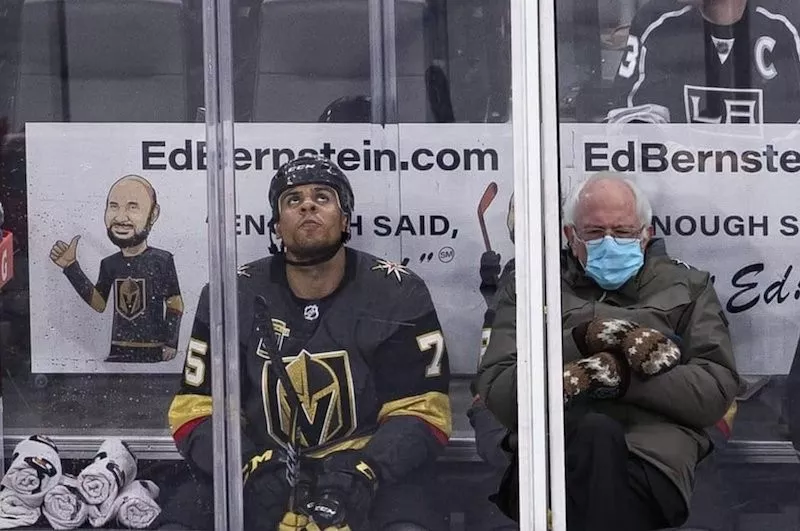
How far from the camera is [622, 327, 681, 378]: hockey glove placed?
2385mm

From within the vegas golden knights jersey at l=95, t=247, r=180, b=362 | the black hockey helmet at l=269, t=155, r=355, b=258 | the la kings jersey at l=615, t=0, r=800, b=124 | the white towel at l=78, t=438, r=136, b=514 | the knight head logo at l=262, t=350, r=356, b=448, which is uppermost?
the la kings jersey at l=615, t=0, r=800, b=124

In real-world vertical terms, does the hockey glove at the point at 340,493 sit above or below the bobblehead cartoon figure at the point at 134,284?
below

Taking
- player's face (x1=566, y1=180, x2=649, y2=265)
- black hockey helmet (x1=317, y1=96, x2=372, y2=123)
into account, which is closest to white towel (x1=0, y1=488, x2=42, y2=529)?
black hockey helmet (x1=317, y1=96, x2=372, y2=123)

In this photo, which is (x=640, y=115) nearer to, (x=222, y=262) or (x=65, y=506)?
(x=222, y=262)

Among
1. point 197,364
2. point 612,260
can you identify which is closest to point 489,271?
point 612,260

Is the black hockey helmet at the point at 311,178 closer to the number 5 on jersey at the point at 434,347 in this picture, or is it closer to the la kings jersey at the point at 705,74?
the number 5 on jersey at the point at 434,347

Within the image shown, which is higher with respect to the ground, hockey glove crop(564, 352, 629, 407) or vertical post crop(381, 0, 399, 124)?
vertical post crop(381, 0, 399, 124)

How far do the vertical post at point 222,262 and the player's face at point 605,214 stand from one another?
63 centimetres

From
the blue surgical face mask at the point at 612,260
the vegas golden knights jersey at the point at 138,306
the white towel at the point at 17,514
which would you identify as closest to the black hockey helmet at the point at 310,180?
the vegas golden knights jersey at the point at 138,306

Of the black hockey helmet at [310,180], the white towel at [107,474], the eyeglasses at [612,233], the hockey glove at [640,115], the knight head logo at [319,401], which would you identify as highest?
the hockey glove at [640,115]

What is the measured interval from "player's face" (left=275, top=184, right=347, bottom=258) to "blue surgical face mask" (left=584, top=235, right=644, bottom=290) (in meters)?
0.46

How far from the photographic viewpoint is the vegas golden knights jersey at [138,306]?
7.95 feet

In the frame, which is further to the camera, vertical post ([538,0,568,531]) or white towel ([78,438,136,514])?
white towel ([78,438,136,514])

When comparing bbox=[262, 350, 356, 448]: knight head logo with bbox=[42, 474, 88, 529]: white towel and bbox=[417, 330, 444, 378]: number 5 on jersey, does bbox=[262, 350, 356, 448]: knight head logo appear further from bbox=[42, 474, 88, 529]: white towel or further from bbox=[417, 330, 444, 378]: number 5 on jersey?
bbox=[42, 474, 88, 529]: white towel
